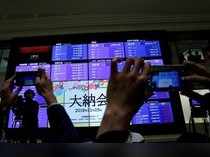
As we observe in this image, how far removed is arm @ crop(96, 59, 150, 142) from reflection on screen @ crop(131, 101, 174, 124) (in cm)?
67

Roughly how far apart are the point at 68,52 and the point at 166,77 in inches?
34.2

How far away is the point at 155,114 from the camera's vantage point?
4.75 ft

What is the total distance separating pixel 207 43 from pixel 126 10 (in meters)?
0.56

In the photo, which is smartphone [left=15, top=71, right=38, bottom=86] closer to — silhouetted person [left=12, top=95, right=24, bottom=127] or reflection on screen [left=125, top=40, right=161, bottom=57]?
silhouetted person [left=12, top=95, right=24, bottom=127]

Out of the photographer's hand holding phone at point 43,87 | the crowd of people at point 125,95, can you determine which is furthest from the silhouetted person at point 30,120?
the crowd of people at point 125,95

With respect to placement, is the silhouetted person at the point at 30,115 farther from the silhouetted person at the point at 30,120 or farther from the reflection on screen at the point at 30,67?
the reflection on screen at the point at 30,67

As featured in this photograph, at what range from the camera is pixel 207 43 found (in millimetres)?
2041

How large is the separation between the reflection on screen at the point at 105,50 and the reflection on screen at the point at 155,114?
1.07 ft

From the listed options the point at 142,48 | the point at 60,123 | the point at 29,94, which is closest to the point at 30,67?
the point at 29,94

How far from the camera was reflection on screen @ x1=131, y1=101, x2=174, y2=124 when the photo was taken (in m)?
1.43

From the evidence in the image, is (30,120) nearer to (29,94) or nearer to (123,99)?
(29,94)

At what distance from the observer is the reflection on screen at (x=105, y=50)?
5.43 ft

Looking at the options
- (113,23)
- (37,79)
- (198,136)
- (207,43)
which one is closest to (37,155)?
(198,136)

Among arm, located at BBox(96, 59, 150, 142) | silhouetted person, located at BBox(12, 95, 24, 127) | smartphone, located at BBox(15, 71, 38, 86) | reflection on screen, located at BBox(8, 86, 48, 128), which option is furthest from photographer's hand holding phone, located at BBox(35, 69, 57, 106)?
arm, located at BBox(96, 59, 150, 142)
